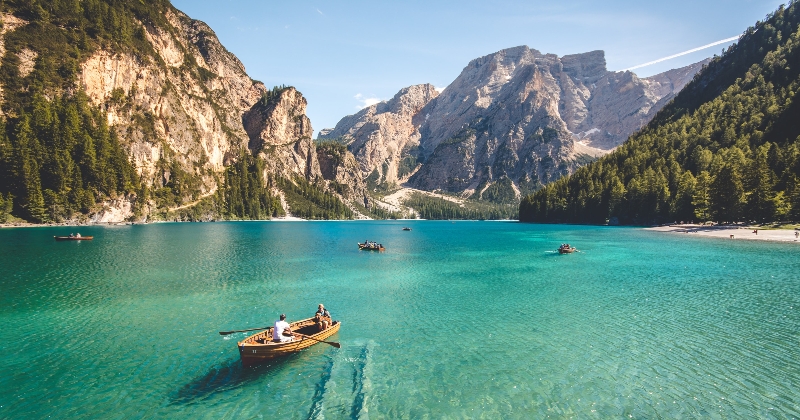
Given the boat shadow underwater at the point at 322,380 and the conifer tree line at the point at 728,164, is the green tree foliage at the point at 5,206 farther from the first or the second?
the conifer tree line at the point at 728,164

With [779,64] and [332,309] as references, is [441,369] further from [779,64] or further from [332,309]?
[779,64]

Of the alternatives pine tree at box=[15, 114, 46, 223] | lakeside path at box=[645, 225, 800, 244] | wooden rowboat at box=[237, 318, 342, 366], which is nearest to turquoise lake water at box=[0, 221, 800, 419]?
wooden rowboat at box=[237, 318, 342, 366]

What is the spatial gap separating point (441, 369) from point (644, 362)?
12915 mm

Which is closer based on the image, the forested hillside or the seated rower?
the seated rower

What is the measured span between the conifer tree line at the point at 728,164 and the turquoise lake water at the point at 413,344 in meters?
76.9

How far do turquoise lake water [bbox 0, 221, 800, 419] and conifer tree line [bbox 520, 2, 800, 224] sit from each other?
76.9m

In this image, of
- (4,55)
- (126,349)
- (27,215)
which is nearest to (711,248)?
(126,349)

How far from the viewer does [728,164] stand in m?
123

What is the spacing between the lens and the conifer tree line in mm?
113812

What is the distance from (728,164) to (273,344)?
153111mm

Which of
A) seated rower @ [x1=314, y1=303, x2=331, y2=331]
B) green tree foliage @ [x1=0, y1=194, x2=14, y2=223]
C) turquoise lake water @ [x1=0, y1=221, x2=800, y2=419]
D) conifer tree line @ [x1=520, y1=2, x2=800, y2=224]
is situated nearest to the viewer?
turquoise lake water @ [x1=0, y1=221, x2=800, y2=419]

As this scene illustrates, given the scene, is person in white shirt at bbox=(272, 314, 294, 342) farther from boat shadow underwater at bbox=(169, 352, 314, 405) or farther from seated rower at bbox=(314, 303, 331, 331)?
seated rower at bbox=(314, 303, 331, 331)

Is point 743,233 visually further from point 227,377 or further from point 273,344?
point 227,377

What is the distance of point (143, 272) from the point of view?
55438 millimetres
